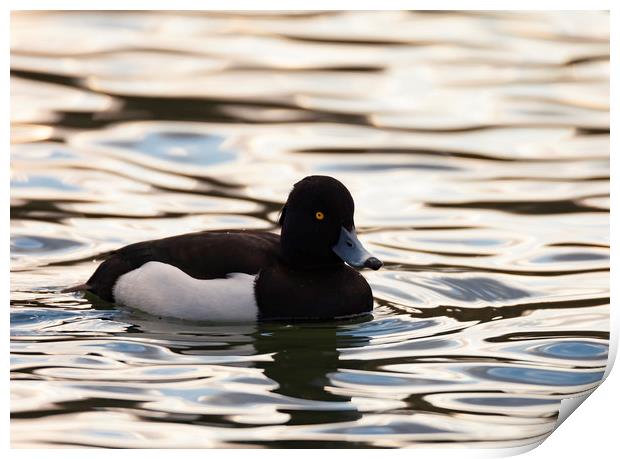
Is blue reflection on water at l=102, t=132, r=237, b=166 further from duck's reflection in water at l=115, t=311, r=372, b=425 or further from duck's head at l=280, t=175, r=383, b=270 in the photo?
duck's reflection in water at l=115, t=311, r=372, b=425

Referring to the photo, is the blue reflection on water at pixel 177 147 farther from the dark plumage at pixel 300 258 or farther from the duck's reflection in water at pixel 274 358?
the duck's reflection in water at pixel 274 358

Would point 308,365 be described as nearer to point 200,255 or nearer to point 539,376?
point 539,376

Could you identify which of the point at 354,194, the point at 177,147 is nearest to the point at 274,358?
the point at 354,194

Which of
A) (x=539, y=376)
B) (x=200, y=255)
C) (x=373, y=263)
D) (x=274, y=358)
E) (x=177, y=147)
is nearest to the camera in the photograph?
(x=539, y=376)

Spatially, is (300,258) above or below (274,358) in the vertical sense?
above

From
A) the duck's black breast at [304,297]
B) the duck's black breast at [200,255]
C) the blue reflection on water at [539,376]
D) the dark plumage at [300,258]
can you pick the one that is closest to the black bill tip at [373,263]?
the dark plumage at [300,258]

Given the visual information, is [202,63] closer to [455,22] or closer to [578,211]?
[455,22]

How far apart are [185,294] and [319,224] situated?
3.16 ft

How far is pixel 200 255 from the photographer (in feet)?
32.2

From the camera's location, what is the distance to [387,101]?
12.6 m

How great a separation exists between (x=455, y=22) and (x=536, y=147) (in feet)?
4.09

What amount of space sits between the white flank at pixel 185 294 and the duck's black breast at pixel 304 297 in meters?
0.09

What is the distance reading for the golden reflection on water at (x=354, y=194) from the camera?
25.4 ft

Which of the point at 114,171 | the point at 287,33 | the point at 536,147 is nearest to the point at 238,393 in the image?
the point at 287,33
